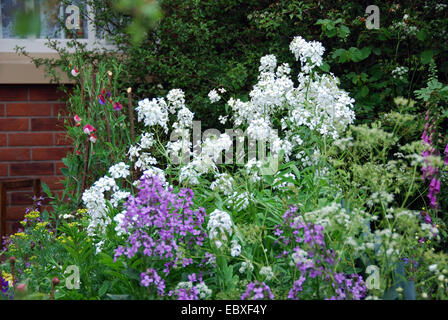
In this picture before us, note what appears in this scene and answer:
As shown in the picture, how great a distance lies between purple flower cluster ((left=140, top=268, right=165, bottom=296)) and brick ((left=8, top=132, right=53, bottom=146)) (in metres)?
2.95

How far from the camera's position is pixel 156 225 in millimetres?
1626

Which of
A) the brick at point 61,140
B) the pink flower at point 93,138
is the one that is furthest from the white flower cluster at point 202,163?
the brick at point 61,140

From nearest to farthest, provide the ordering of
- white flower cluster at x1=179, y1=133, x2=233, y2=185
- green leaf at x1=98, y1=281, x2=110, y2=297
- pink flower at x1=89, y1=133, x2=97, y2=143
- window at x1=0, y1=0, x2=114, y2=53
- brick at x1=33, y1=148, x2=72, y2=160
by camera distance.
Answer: green leaf at x1=98, y1=281, x2=110, y2=297 → white flower cluster at x1=179, y1=133, x2=233, y2=185 → pink flower at x1=89, y1=133, x2=97, y2=143 → brick at x1=33, y1=148, x2=72, y2=160 → window at x1=0, y1=0, x2=114, y2=53

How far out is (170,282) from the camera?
1833mm

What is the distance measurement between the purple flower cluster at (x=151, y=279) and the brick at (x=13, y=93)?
309 cm

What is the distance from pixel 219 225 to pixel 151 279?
0.96 feet

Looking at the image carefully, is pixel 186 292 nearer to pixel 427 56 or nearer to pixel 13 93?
pixel 427 56

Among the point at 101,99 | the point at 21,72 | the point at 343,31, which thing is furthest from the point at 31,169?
the point at 343,31

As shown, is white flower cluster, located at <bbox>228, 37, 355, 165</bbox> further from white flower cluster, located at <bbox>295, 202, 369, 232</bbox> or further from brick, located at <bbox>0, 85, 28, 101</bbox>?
brick, located at <bbox>0, 85, 28, 101</bbox>

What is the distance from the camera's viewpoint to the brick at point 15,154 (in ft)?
13.8

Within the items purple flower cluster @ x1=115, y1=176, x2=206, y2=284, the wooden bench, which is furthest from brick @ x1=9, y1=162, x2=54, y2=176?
purple flower cluster @ x1=115, y1=176, x2=206, y2=284

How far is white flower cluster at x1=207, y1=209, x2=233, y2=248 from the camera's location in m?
1.72
